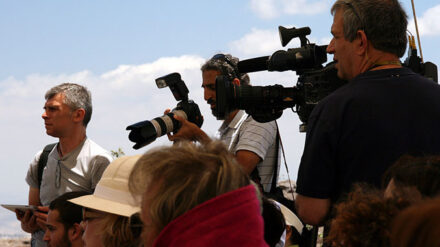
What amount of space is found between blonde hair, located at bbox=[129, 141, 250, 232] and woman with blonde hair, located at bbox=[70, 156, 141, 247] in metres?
0.75

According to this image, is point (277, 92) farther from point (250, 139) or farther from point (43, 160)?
point (43, 160)

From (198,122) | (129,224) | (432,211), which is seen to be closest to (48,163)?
(198,122)

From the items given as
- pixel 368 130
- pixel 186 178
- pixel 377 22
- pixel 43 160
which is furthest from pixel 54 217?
pixel 186 178

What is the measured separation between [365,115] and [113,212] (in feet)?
3.40

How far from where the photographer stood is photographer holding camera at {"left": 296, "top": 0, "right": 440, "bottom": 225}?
259 centimetres

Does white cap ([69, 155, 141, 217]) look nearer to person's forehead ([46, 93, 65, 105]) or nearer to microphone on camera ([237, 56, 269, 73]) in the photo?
microphone on camera ([237, 56, 269, 73])

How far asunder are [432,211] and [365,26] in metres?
1.78

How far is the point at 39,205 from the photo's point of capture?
5121mm

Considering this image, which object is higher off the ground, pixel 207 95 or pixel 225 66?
pixel 225 66

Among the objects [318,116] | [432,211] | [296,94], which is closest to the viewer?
[432,211]

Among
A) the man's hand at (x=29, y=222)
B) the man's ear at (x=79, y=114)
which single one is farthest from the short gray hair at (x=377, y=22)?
the man's hand at (x=29, y=222)

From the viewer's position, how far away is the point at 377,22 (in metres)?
2.74

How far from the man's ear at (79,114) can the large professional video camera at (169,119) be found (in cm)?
103

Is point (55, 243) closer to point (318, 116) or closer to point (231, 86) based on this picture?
point (231, 86)
